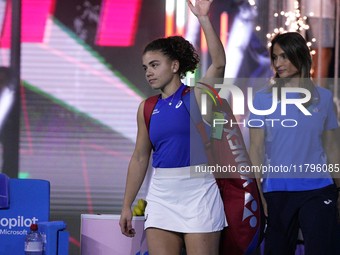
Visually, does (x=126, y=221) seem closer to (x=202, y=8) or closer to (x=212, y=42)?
(x=212, y=42)

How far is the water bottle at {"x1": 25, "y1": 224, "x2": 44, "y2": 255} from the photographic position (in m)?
2.54

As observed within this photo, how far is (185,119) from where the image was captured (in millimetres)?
1898

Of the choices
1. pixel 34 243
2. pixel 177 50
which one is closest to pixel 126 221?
pixel 34 243

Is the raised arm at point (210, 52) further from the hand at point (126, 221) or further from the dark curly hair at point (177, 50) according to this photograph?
the hand at point (126, 221)

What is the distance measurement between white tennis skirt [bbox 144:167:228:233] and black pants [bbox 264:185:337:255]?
47cm

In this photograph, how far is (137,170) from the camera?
2.14 m

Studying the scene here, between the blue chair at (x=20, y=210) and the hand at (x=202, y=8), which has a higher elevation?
the hand at (x=202, y=8)

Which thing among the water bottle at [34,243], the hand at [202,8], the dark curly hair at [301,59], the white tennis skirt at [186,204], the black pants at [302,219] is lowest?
the water bottle at [34,243]

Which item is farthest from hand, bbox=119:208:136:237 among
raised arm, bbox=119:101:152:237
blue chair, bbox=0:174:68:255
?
blue chair, bbox=0:174:68:255

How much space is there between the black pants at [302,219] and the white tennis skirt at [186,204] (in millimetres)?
469

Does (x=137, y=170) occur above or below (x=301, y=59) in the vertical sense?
below

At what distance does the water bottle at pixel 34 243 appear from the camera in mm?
2537

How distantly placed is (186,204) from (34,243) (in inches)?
50.2

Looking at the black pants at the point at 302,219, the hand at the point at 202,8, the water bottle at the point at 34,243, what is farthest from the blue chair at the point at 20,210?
the hand at the point at 202,8
